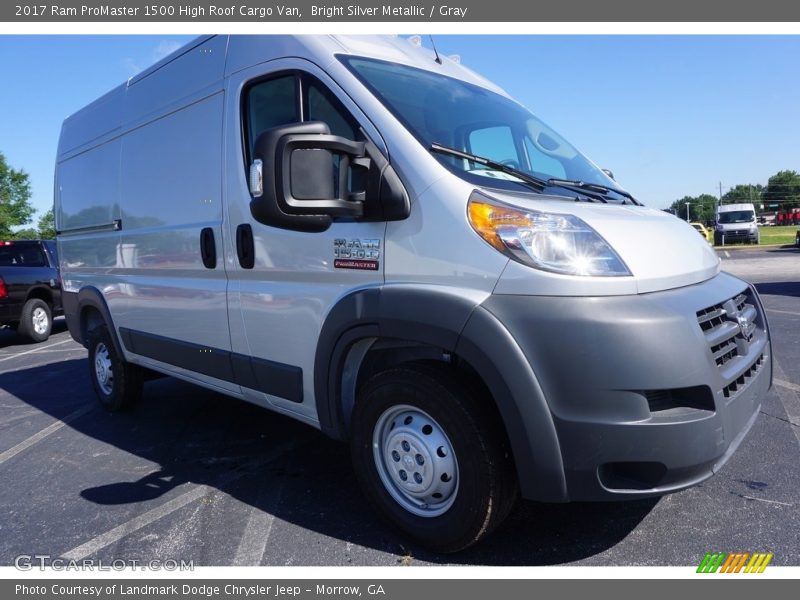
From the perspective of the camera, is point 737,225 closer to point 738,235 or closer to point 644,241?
point 738,235

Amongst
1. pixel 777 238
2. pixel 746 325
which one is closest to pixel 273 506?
pixel 746 325

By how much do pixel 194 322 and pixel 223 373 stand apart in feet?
1.38

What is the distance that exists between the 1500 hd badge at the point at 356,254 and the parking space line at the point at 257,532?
1.32 m

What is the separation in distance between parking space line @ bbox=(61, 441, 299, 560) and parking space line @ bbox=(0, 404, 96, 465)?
68.7 inches

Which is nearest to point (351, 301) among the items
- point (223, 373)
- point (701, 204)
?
point (223, 373)

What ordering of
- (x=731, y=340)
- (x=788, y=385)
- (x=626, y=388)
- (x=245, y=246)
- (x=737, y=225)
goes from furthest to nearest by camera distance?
(x=737, y=225), (x=788, y=385), (x=245, y=246), (x=731, y=340), (x=626, y=388)

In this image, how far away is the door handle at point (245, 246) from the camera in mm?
3182

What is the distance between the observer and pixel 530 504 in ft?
9.83

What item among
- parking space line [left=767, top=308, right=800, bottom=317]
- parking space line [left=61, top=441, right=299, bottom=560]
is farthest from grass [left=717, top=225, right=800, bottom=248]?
parking space line [left=61, top=441, right=299, bottom=560]

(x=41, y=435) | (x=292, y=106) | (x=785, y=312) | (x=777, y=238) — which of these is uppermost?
(x=292, y=106)

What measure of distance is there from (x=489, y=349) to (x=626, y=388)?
0.49 m

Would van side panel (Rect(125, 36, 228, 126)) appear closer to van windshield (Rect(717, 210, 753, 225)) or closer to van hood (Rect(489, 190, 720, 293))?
van hood (Rect(489, 190, 720, 293))

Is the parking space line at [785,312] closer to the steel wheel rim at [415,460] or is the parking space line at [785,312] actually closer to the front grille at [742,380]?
the front grille at [742,380]

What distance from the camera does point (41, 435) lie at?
15.2 ft
